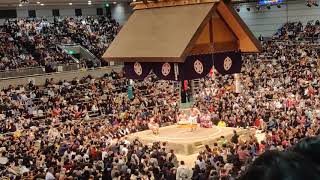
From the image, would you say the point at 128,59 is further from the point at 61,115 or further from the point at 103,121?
the point at 61,115

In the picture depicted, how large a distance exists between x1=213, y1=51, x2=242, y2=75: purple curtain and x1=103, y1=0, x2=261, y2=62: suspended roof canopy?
149mm

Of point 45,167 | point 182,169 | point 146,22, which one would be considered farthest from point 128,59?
point 45,167

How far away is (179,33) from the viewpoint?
248 inches

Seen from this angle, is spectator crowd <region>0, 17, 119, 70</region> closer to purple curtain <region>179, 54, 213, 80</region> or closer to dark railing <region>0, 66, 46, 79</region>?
dark railing <region>0, 66, 46, 79</region>

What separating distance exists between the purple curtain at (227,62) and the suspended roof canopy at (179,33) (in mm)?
149

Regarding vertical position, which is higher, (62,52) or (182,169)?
(62,52)

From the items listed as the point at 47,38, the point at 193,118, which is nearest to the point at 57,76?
the point at 47,38

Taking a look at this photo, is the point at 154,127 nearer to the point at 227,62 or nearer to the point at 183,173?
the point at 183,173

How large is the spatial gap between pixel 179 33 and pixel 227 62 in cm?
137

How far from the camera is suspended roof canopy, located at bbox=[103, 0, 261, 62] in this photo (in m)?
6.22

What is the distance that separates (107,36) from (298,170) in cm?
2288

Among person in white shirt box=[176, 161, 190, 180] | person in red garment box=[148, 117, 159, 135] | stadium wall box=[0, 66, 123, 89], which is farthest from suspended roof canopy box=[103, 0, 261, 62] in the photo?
stadium wall box=[0, 66, 123, 89]

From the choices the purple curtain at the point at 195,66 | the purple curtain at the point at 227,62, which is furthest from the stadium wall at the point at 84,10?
the purple curtain at the point at 195,66

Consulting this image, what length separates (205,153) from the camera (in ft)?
28.2
